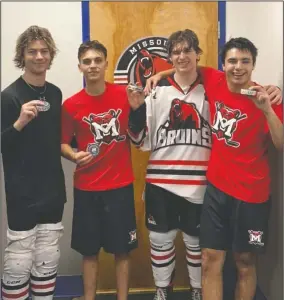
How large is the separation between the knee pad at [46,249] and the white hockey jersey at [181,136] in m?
0.54

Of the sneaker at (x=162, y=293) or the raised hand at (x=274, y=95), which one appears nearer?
the raised hand at (x=274, y=95)

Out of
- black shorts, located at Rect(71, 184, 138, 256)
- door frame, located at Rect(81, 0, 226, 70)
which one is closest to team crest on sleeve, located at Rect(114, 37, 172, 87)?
door frame, located at Rect(81, 0, 226, 70)

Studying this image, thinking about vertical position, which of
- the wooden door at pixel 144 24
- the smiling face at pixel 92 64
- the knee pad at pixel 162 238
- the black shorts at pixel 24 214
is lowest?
the knee pad at pixel 162 238

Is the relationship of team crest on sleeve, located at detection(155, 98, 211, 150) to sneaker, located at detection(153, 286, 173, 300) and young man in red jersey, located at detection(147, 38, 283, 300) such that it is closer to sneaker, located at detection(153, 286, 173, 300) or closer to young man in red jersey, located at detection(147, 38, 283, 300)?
young man in red jersey, located at detection(147, 38, 283, 300)

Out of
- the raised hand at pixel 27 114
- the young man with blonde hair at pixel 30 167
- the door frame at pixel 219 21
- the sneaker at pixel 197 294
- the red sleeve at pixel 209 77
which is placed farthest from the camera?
the door frame at pixel 219 21

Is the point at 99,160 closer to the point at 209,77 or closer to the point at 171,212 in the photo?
the point at 171,212

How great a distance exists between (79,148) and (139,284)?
99 centimetres

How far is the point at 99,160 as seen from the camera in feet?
6.55

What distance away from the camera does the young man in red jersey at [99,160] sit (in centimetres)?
199

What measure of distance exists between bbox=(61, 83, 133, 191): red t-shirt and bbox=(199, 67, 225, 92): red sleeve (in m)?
0.39

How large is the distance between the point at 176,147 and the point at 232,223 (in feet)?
1.41

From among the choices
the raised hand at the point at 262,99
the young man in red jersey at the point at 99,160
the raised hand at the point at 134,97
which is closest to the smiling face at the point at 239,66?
the raised hand at the point at 262,99

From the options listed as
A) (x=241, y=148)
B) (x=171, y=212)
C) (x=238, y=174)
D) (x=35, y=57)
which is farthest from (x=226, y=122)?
(x=35, y=57)

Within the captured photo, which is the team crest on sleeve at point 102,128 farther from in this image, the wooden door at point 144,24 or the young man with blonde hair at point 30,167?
the wooden door at point 144,24
